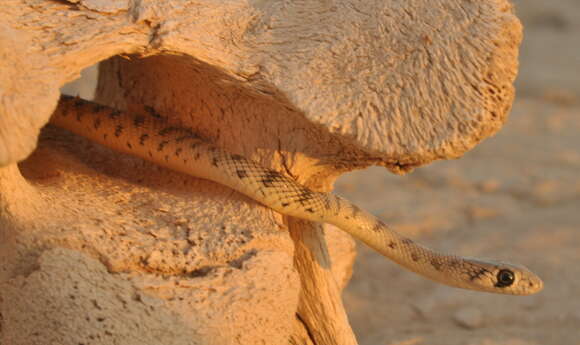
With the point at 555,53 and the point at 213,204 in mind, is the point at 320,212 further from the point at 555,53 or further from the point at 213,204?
the point at 555,53

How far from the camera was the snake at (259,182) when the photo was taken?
2.72 meters

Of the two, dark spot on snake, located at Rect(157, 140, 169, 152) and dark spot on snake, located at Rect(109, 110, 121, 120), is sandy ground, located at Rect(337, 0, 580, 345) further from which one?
dark spot on snake, located at Rect(109, 110, 121, 120)

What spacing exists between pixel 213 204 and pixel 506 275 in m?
1.52

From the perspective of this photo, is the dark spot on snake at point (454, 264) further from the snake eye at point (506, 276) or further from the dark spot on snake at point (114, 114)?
the dark spot on snake at point (114, 114)

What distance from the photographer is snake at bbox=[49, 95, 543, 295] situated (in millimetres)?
2725

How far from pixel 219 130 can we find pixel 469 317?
87.2 inches

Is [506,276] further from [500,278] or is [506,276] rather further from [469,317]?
[469,317]

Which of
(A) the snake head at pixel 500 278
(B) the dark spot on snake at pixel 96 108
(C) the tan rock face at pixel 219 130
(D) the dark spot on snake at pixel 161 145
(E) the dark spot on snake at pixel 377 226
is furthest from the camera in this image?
(A) the snake head at pixel 500 278

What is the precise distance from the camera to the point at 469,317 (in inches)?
165

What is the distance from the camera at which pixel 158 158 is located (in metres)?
2.90

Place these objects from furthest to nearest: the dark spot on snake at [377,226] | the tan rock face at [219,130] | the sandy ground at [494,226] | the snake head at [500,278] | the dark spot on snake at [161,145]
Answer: the sandy ground at [494,226] < the snake head at [500,278] < the dark spot on snake at [377,226] < the dark spot on snake at [161,145] < the tan rock face at [219,130]

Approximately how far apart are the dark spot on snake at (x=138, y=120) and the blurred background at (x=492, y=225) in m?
1.85

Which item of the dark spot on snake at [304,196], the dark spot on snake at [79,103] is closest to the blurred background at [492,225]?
the dark spot on snake at [304,196]

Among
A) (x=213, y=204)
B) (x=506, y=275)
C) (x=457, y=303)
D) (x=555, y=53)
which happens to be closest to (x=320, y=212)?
(x=213, y=204)
